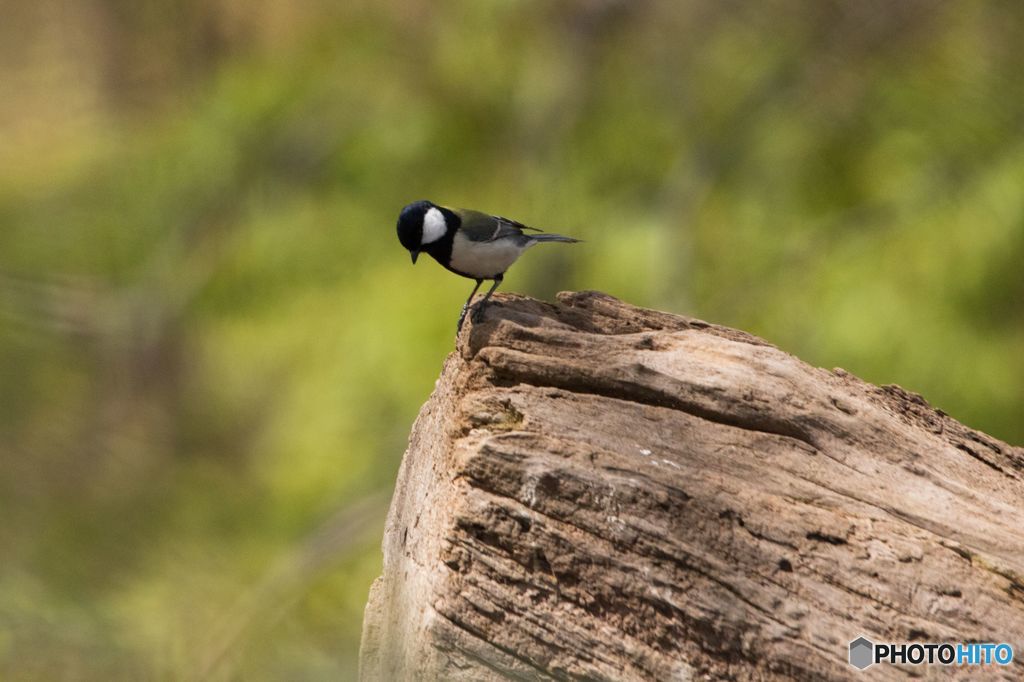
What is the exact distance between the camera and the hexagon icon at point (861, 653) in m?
1.74

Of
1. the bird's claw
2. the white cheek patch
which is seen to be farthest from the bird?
the bird's claw

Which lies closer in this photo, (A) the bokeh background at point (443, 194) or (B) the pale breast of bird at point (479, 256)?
(B) the pale breast of bird at point (479, 256)

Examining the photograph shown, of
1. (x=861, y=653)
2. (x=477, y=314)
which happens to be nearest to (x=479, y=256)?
(x=477, y=314)

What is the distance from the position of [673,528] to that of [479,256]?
122cm

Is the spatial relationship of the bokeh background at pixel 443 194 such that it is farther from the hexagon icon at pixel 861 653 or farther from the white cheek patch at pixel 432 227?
the hexagon icon at pixel 861 653

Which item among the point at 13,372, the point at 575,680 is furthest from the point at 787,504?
the point at 13,372

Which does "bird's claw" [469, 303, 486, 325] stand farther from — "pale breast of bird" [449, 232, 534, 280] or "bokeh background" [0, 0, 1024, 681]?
"bokeh background" [0, 0, 1024, 681]

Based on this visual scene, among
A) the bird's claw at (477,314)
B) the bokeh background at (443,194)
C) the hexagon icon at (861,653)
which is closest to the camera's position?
the hexagon icon at (861,653)

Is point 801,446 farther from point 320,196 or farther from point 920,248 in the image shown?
point 320,196

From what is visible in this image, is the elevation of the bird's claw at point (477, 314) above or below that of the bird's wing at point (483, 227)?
below
